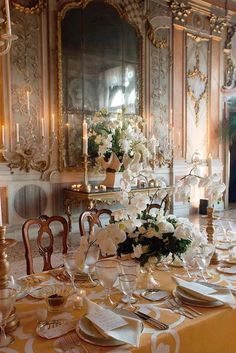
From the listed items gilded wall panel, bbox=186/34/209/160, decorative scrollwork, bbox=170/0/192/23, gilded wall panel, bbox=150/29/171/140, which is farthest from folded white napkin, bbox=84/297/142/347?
decorative scrollwork, bbox=170/0/192/23

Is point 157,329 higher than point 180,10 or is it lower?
lower

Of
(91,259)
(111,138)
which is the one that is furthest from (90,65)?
(91,259)

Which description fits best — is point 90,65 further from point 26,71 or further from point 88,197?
point 88,197

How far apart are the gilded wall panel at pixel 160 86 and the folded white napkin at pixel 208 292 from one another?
4829mm

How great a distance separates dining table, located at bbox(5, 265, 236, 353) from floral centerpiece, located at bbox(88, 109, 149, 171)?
3.06 metres

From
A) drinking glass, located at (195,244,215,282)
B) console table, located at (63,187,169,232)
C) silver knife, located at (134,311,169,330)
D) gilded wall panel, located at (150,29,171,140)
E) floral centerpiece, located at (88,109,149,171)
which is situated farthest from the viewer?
gilded wall panel, located at (150,29,171,140)

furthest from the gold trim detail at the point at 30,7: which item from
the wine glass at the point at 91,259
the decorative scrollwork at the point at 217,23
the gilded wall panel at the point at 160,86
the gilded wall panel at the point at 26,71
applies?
the wine glass at the point at 91,259

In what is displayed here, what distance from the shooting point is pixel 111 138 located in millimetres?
4758

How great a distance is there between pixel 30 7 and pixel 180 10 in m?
2.88

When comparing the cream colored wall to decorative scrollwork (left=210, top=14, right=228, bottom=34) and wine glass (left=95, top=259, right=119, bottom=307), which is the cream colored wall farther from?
wine glass (left=95, top=259, right=119, bottom=307)

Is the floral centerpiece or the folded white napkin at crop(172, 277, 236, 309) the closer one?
the folded white napkin at crop(172, 277, 236, 309)

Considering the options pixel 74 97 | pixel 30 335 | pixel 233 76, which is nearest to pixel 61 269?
pixel 30 335

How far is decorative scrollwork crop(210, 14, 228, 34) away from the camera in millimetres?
6899

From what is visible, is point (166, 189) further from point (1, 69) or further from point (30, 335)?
point (1, 69)
